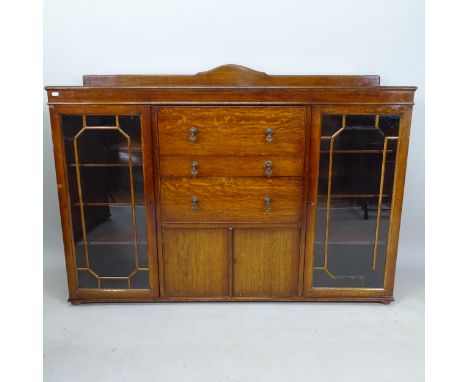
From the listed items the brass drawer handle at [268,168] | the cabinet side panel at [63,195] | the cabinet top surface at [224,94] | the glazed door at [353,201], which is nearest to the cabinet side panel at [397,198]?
the glazed door at [353,201]

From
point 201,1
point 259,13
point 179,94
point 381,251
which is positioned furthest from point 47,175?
point 381,251

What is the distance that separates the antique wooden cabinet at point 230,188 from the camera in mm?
2051

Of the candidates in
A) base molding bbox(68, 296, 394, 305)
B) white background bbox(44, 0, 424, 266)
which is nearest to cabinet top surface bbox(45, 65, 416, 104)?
white background bbox(44, 0, 424, 266)

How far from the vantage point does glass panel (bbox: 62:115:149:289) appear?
82.4 inches

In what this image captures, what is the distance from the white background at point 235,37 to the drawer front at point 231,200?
0.86 metres

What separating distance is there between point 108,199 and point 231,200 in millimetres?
668

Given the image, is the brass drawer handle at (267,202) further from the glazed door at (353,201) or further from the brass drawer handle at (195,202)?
the brass drawer handle at (195,202)

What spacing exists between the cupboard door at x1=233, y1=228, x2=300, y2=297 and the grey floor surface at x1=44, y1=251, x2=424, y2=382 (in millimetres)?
98

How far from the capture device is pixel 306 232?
2.22 metres

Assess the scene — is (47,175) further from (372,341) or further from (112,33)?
(372,341)

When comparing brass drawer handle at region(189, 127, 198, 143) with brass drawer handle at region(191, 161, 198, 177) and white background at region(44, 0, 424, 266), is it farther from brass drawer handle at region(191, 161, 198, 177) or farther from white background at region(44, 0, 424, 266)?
white background at region(44, 0, 424, 266)

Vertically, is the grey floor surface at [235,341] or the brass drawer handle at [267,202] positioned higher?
the brass drawer handle at [267,202]

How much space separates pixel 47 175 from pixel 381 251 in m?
2.21

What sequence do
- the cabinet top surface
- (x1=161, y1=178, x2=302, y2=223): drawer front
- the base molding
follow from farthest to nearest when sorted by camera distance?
1. the base molding
2. (x1=161, y1=178, x2=302, y2=223): drawer front
3. the cabinet top surface
